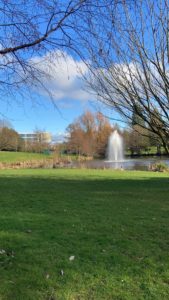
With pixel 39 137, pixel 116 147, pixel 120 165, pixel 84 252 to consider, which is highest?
pixel 39 137

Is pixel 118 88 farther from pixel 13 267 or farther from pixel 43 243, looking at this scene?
pixel 13 267

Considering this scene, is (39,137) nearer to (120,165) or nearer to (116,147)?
(116,147)

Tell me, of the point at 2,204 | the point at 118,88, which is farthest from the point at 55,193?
the point at 118,88

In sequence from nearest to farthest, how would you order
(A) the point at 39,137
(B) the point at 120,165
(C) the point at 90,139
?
(B) the point at 120,165, (C) the point at 90,139, (A) the point at 39,137

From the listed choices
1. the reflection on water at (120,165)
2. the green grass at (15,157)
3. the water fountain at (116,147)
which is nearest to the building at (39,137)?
the green grass at (15,157)

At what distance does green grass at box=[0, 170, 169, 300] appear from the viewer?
3.72 meters

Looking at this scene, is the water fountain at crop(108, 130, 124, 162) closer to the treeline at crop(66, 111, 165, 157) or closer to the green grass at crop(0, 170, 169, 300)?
the treeline at crop(66, 111, 165, 157)

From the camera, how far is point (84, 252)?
487 cm

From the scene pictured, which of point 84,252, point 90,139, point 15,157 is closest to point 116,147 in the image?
point 90,139

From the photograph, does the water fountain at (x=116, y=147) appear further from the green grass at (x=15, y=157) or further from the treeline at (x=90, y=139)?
the green grass at (x=15, y=157)

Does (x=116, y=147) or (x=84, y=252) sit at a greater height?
(x=116, y=147)

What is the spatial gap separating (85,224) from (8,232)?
4.98 ft

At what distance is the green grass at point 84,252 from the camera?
12.2 feet

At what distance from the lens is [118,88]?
223 inches
